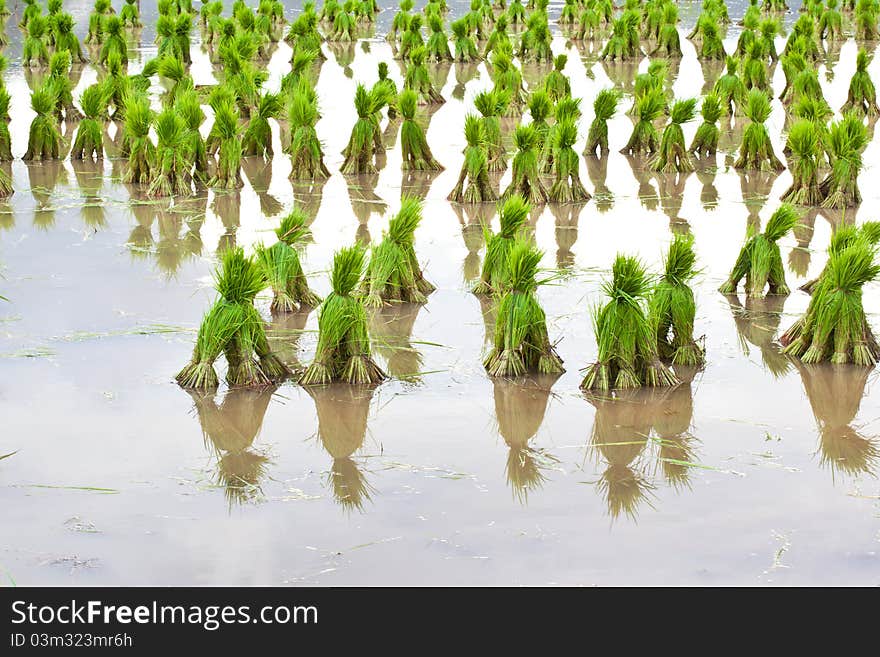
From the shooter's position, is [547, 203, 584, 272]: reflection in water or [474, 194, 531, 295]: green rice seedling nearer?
[474, 194, 531, 295]: green rice seedling

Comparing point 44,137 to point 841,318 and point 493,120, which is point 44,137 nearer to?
point 493,120

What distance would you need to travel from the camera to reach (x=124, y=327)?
25.2ft

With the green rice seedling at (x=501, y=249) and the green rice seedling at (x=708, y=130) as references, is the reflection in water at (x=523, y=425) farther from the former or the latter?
the green rice seedling at (x=708, y=130)

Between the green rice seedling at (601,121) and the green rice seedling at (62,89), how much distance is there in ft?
18.7

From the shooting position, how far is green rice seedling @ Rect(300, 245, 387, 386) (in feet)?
22.4

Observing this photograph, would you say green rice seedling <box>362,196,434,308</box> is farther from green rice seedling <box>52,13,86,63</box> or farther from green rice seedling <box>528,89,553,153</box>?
green rice seedling <box>52,13,86,63</box>

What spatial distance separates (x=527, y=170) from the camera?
1080 centimetres

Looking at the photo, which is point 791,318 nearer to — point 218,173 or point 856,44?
point 218,173

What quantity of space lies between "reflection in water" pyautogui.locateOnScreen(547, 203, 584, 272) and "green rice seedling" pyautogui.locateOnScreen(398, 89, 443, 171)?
1.76m

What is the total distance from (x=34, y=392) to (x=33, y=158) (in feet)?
20.8

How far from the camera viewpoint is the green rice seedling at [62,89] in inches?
540

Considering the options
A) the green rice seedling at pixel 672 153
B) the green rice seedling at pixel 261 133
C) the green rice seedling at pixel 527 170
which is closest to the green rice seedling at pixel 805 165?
the green rice seedling at pixel 672 153

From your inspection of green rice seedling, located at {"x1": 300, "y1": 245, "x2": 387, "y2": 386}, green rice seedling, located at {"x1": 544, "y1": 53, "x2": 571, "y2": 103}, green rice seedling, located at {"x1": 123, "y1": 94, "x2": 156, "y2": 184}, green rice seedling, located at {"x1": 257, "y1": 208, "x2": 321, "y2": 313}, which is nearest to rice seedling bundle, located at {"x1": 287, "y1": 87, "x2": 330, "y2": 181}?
green rice seedling, located at {"x1": 123, "y1": 94, "x2": 156, "y2": 184}

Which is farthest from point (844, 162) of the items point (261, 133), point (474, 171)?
point (261, 133)
